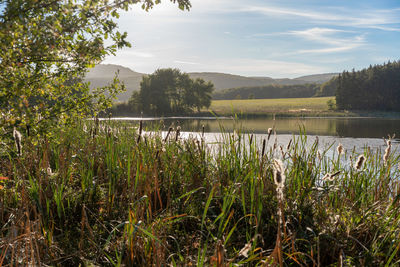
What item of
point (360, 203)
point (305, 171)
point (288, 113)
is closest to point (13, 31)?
point (305, 171)

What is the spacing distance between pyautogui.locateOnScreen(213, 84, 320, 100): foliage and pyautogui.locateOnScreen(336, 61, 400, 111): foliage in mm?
59798

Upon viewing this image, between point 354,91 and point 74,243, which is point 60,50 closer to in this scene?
point 74,243

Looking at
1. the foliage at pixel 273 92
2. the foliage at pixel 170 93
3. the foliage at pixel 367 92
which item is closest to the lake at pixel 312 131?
the foliage at pixel 170 93

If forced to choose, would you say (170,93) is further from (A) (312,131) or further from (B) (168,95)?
(A) (312,131)

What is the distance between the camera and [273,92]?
146m

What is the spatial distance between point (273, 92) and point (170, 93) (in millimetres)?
92574

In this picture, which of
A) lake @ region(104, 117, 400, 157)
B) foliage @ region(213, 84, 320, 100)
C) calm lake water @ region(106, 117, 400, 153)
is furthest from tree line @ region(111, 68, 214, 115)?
foliage @ region(213, 84, 320, 100)

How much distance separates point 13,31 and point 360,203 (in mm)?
4850

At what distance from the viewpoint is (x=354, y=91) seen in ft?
229

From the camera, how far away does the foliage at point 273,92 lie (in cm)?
13425

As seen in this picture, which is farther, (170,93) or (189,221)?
(170,93)

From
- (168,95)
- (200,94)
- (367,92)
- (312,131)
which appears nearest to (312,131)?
(312,131)

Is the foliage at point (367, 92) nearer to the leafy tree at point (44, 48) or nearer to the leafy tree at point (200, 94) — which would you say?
the leafy tree at point (200, 94)

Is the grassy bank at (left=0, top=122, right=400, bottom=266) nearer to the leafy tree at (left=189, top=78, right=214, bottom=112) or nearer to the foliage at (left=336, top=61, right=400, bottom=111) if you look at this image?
the leafy tree at (left=189, top=78, right=214, bottom=112)
